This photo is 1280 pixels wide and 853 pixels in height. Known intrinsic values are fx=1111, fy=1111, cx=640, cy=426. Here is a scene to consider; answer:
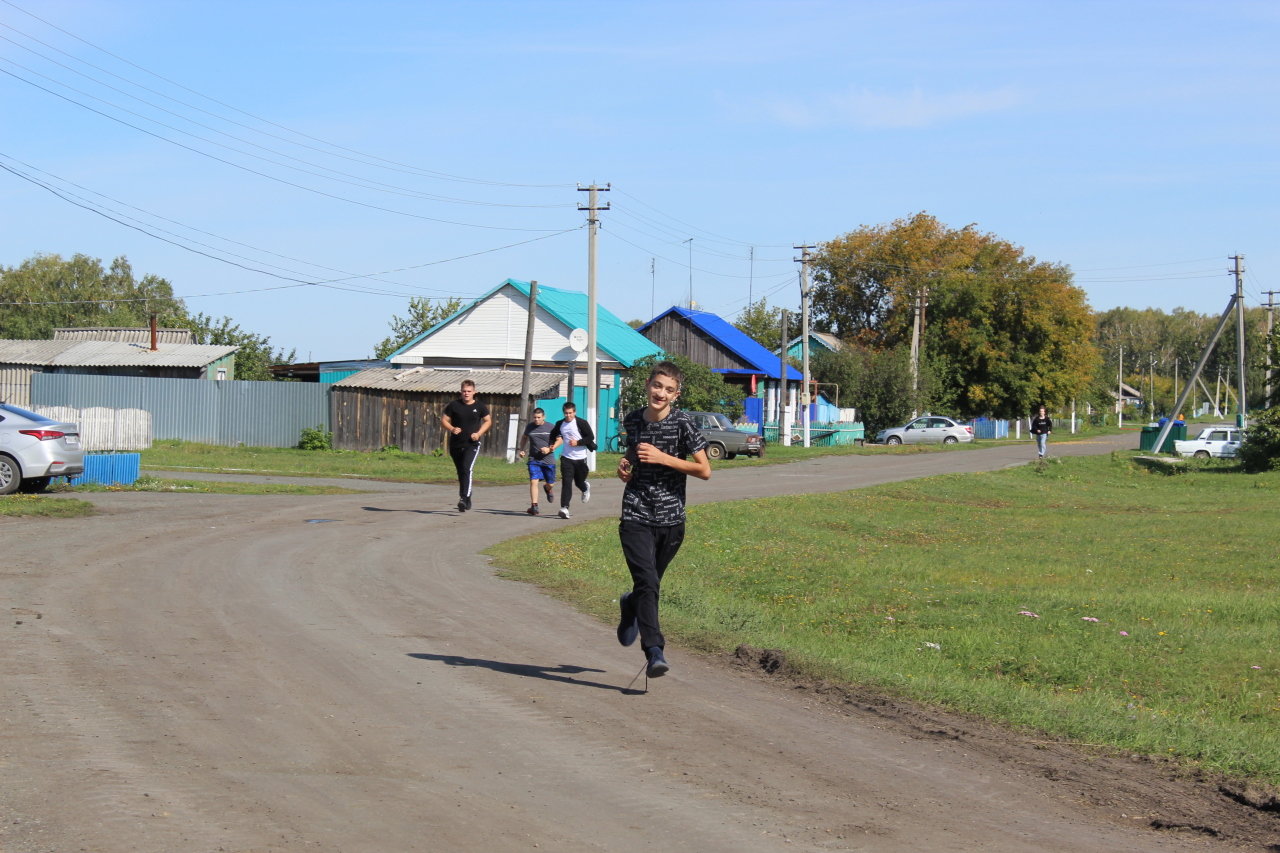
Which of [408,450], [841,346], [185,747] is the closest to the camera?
[185,747]

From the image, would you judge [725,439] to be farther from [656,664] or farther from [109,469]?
[656,664]

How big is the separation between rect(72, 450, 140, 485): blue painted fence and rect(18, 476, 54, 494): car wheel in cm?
86

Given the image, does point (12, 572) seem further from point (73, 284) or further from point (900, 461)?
point (73, 284)

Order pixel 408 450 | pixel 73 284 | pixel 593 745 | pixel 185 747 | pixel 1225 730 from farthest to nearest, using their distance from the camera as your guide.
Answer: pixel 73 284 → pixel 408 450 → pixel 1225 730 → pixel 593 745 → pixel 185 747

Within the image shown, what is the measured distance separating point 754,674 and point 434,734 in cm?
257

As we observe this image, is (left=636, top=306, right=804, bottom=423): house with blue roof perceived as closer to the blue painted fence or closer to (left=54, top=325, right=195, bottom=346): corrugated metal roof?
(left=54, top=325, right=195, bottom=346): corrugated metal roof

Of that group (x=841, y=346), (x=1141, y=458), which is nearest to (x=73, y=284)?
(x=841, y=346)

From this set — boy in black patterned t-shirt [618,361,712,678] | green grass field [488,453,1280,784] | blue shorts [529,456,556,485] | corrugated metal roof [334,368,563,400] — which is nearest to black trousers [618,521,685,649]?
boy in black patterned t-shirt [618,361,712,678]

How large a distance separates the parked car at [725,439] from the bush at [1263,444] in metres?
16.4

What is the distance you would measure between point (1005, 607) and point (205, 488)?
15.4m

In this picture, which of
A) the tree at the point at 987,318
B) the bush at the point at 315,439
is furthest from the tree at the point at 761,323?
the bush at the point at 315,439

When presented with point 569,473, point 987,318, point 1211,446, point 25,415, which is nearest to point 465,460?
point 569,473

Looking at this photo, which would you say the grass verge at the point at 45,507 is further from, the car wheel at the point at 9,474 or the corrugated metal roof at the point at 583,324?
the corrugated metal roof at the point at 583,324

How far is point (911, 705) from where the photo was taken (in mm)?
6684
